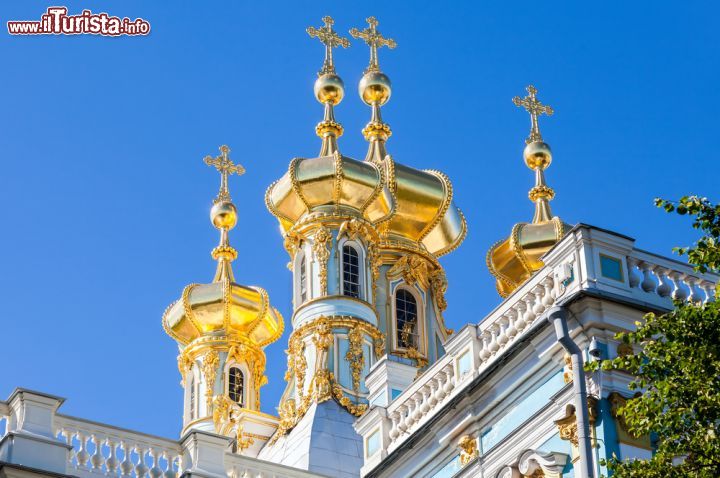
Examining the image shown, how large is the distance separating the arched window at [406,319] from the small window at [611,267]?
49.1 ft

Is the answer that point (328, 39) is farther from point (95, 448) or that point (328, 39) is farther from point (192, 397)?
point (95, 448)

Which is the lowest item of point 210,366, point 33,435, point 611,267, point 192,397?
point 33,435

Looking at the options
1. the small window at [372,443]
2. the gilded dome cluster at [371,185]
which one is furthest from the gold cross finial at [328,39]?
the small window at [372,443]

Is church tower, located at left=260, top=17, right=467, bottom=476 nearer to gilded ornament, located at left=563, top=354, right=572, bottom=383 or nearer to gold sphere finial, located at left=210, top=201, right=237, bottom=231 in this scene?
gold sphere finial, located at left=210, top=201, right=237, bottom=231

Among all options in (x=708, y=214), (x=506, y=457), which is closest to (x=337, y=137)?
(x=506, y=457)

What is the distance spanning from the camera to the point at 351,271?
1337 inches

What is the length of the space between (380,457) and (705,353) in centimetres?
744

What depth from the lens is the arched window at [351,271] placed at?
3372cm

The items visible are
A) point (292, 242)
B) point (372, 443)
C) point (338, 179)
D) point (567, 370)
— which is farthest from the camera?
point (292, 242)

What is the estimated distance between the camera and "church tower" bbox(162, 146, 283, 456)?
1467 inches

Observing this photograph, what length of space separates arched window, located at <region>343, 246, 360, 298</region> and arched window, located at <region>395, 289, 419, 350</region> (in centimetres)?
161

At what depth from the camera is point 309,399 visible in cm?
3241

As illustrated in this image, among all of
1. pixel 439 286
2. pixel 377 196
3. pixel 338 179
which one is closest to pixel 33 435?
pixel 338 179

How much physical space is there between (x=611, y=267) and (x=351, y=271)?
1431 cm
